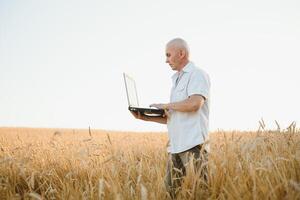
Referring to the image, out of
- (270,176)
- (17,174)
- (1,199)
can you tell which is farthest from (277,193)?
(17,174)

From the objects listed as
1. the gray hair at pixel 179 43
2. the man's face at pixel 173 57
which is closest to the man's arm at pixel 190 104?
the man's face at pixel 173 57

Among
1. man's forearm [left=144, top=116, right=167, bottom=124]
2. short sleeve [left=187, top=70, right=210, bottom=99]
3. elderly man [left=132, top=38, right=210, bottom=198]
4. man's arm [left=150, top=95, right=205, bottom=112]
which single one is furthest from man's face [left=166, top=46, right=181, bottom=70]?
man's forearm [left=144, top=116, right=167, bottom=124]

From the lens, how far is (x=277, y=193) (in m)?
2.79

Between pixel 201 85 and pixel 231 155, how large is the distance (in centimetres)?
71

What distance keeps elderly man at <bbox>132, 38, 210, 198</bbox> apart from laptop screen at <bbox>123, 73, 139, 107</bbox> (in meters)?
0.14

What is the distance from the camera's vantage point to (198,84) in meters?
3.61

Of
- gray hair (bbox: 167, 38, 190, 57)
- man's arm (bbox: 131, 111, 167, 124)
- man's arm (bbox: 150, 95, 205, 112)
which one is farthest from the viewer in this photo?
man's arm (bbox: 131, 111, 167, 124)

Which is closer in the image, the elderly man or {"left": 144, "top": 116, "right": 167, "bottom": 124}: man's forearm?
the elderly man

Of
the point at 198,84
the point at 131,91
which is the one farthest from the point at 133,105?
the point at 198,84

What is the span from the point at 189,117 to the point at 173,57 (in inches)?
24.0

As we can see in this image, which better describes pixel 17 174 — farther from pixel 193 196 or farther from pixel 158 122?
pixel 193 196

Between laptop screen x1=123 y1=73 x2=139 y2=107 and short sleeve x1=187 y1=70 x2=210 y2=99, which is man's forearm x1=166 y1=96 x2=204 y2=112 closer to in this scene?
short sleeve x1=187 y1=70 x2=210 y2=99

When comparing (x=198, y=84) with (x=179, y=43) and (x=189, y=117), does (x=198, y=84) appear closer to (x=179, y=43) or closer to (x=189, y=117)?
(x=189, y=117)

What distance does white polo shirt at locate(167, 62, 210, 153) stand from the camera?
11.9 ft
